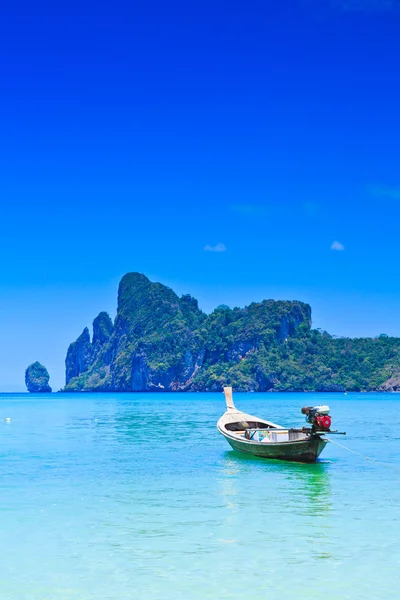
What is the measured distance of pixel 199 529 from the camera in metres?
15.3

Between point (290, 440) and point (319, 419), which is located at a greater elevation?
point (319, 419)

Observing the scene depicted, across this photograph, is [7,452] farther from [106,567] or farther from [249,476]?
[106,567]

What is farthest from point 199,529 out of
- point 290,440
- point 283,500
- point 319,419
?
point 290,440

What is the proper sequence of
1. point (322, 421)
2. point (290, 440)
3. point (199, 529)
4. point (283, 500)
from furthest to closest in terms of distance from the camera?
point (290, 440) < point (322, 421) < point (283, 500) < point (199, 529)

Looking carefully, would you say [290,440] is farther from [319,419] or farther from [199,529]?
[199,529]

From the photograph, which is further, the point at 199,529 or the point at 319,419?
the point at 319,419

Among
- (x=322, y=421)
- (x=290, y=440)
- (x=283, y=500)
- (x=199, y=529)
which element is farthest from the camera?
(x=290, y=440)

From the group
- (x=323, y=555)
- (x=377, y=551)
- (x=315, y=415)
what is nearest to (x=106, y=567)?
(x=323, y=555)

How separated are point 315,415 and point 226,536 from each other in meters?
10.4

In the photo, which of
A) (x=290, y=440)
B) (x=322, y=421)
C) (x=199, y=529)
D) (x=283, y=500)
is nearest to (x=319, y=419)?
(x=322, y=421)

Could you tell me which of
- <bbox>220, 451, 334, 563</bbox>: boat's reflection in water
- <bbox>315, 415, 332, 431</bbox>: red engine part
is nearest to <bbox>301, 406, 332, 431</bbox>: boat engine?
<bbox>315, 415, 332, 431</bbox>: red engine part

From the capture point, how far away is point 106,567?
12.5m

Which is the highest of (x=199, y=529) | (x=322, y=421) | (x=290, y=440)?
(x=322, y=421)

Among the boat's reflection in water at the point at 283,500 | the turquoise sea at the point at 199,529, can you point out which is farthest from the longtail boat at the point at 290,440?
the turquoise sea at the point at 199,529
